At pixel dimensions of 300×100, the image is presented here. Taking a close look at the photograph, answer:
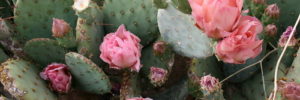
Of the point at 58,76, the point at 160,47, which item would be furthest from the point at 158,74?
the point at 58,76

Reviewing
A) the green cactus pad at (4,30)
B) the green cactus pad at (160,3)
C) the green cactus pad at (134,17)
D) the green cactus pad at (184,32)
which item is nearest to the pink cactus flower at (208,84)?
the green cactus pad at (184,32)

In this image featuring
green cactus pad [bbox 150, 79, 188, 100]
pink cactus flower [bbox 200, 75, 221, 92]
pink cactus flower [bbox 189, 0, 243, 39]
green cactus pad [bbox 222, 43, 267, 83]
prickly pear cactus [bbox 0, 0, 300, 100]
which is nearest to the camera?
pink cactus flower [bbox 189, 0, 243, 39]

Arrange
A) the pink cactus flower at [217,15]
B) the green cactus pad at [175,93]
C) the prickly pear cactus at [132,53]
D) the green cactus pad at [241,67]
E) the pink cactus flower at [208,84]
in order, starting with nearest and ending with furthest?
the pink cactus flower at [217,15] → the pink cactus flower at [208,84] → the prickly pear cactus at [132,53] → the green cactus pad at [241,67] → the green cactus pad at [175,93]

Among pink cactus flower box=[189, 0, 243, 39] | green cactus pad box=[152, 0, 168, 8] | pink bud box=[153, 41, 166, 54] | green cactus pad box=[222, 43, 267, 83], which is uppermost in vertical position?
pink cactus flower box=[189, 0, 243, 39]

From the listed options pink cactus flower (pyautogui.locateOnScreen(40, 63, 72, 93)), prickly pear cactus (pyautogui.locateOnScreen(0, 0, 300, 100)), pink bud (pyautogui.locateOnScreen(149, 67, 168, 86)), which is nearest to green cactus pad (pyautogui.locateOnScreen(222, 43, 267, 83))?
prickly pear cactus (pyautogui.locateOnScreen(0, 0, 300, 100))

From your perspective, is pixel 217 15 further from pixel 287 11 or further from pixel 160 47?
pixel 287 11

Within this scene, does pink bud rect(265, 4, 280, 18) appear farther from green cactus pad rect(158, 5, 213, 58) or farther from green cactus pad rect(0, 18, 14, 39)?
green cactus pad rect(0, 18, 14, 39)

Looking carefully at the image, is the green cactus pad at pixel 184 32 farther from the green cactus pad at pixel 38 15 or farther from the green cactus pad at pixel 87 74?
the green cactus pad at pixel 38 15

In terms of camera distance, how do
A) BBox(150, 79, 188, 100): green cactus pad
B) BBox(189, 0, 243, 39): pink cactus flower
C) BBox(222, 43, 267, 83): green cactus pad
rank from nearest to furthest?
BBox(189, 0, 243, 39): pink cactus flower
BBox(222, 43, 267, 83): green cactus pad
BBox(150, 79, 188, 100): green cactus pad
